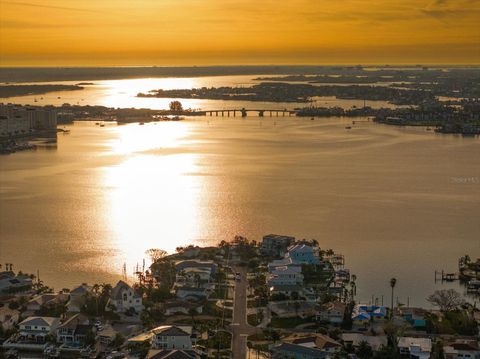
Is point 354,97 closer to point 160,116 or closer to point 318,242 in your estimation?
point 160,116

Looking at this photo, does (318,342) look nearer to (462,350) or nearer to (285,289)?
(462,350)

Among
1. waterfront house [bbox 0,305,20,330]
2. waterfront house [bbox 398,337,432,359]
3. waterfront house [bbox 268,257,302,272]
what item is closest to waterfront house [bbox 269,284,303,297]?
waterfront house [bbox 268,257,302,272]

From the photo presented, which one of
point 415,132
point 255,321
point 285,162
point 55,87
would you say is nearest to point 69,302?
point 255,321

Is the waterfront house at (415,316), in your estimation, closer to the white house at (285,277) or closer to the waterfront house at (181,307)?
the white house at (285,277)

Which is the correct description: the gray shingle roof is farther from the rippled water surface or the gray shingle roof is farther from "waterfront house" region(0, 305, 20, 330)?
the rippled water surface

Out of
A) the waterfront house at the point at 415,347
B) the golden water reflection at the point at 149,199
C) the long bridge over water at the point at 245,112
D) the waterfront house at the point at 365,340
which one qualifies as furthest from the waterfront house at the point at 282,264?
the long bridge over water at the point at 245,112

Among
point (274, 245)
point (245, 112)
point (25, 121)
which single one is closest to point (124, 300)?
point (274, 245)

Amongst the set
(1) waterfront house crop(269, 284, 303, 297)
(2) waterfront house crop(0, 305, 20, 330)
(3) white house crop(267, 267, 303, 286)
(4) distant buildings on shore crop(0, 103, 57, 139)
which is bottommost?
(2) waterfront house crop(0, 305, 20, 330)
